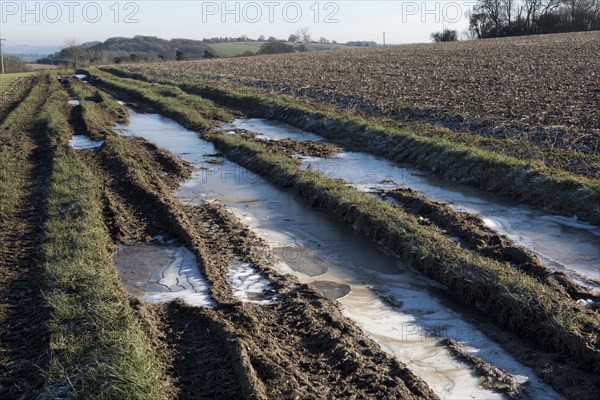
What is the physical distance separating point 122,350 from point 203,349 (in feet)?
2.59

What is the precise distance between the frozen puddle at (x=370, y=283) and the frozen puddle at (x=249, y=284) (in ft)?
1.45

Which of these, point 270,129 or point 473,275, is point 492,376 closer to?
point 473,275

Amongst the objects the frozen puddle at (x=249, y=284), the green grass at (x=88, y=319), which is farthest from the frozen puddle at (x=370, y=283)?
the green grass at (x=88, y=319)

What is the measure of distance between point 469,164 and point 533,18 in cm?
7570

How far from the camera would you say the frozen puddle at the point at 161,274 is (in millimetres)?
6789

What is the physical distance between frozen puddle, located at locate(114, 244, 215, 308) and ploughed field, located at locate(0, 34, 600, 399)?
0.03 m

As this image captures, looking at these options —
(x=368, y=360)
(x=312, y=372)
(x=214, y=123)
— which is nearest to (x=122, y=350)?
(x=312, y=372)

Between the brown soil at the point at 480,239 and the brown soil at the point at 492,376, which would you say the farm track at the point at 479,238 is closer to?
the brown soil at the point at 480,239

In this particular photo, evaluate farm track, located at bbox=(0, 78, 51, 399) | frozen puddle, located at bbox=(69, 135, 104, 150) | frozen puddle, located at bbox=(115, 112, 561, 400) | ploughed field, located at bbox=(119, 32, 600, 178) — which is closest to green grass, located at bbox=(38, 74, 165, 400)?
farm track, located at bbox=(0, 78, 51, 399)

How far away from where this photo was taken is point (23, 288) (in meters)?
6.74

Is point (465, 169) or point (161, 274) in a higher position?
point (465, 169)

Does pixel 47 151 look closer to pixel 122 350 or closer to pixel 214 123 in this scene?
pixel 214 123

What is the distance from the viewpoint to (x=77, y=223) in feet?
28.2

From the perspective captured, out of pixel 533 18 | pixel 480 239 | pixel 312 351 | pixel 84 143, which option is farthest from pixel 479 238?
pixel 533 18
